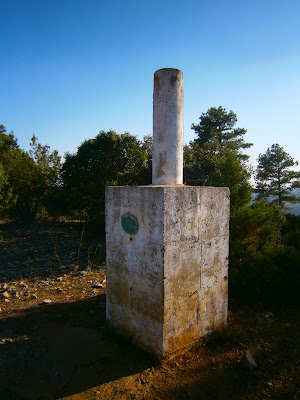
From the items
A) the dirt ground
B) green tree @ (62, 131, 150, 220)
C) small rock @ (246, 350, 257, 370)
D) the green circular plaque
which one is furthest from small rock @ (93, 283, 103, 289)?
green tree @ (62, 131, 150, 220)

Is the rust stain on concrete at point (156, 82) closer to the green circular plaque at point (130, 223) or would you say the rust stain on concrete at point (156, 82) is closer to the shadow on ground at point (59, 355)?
the green circular plaque at point (130, 223)

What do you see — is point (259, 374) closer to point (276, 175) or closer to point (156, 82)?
point (156, 82)

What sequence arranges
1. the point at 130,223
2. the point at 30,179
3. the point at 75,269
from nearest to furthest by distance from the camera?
the point at 130,223
the point at 75,269
the point at 30,179

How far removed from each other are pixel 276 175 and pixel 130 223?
1986 cm

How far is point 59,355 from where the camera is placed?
3.54 m

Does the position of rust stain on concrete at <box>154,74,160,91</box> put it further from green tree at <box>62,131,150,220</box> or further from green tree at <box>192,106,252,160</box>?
green tree at <box>192,106,252,160</box>

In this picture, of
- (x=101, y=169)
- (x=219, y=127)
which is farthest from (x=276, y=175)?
(x=101, y=169)

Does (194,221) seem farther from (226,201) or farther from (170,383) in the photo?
(170,383)

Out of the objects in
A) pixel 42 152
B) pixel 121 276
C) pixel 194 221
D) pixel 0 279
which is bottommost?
pixel 0 279

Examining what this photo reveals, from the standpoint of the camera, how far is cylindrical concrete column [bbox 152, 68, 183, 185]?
3.80 meters

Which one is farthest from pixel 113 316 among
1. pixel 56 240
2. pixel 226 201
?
pixel 56 240

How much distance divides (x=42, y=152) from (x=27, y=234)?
4540mm

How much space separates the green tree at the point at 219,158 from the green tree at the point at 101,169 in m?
2.42

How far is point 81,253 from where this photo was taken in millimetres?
8922
